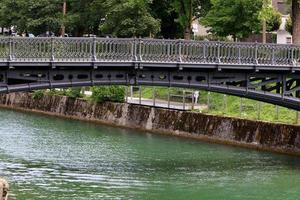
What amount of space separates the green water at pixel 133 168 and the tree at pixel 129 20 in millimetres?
13875

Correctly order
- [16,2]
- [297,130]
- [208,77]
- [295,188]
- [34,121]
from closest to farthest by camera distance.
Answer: [295,188] < [208,77] < [297,130] < [34,121] < [16,2]

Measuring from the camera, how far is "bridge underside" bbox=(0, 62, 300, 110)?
119 ft

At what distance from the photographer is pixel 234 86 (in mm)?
40156

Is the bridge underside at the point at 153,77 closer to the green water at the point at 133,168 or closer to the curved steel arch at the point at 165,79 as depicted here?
the curved steel arch at the point at 165,79

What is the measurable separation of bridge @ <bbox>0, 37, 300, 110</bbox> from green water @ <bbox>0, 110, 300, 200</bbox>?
12.2 feet

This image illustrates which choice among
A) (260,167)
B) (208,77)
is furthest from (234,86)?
(260,167)

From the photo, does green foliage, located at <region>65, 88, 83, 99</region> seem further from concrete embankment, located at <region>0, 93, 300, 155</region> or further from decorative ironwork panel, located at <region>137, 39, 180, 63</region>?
decorative ironwork panel, located at <region>137, 39, 180, 63</region>

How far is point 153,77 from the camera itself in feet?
128

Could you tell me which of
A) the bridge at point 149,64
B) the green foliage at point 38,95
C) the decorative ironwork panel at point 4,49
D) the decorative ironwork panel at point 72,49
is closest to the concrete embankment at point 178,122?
the green foliage at point 38,95

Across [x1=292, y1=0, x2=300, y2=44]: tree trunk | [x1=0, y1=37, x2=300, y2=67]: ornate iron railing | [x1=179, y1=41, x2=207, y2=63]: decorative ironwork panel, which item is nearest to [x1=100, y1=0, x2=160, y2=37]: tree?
[x1=292, y1=0, x2=300, y2=44]: tree trunk

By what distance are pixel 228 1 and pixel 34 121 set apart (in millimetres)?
15593

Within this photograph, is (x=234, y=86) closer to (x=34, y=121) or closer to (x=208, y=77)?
(x=208, y=77)

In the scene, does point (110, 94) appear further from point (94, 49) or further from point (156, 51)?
point (94, 49)

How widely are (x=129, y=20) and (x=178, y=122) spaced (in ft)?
49.3
